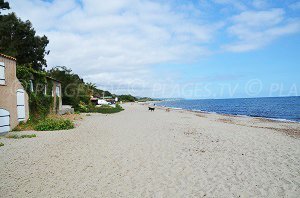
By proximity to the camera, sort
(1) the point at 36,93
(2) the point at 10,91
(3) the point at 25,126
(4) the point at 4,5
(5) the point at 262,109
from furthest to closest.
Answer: (5) the point at 262,109 < (4) the point at 4,5 < (1) the point at 36,93 < (3) the point at 25,126 < (2) the point at 10,91

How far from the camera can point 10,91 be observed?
16719 millimetres

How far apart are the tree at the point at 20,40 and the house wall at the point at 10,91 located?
64.8 ft

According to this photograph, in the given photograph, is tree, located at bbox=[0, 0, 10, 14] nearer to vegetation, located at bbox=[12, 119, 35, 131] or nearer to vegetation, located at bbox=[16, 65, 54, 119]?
vegetation, located at bbox=[16, 65, 54, 119]

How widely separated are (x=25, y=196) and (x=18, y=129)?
41.2 ft

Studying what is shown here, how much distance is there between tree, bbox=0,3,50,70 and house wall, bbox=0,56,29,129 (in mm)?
19743

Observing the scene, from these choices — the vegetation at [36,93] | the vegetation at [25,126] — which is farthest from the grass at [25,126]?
the vegetation at [36,93]

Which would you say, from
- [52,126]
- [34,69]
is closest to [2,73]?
[52,126]

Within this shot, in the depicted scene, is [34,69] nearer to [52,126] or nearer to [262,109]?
[52,126]

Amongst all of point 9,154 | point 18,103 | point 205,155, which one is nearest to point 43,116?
point 18,103

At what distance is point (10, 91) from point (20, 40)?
23756 millimetres

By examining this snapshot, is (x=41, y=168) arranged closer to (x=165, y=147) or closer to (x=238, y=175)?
(x=165, y=147)

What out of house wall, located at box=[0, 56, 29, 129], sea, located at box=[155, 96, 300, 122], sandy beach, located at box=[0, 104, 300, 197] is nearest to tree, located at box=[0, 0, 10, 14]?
house wall, located at box=[0, 56, 29, 129]

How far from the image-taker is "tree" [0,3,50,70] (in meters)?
35.0

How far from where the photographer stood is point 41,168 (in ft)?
28.8
